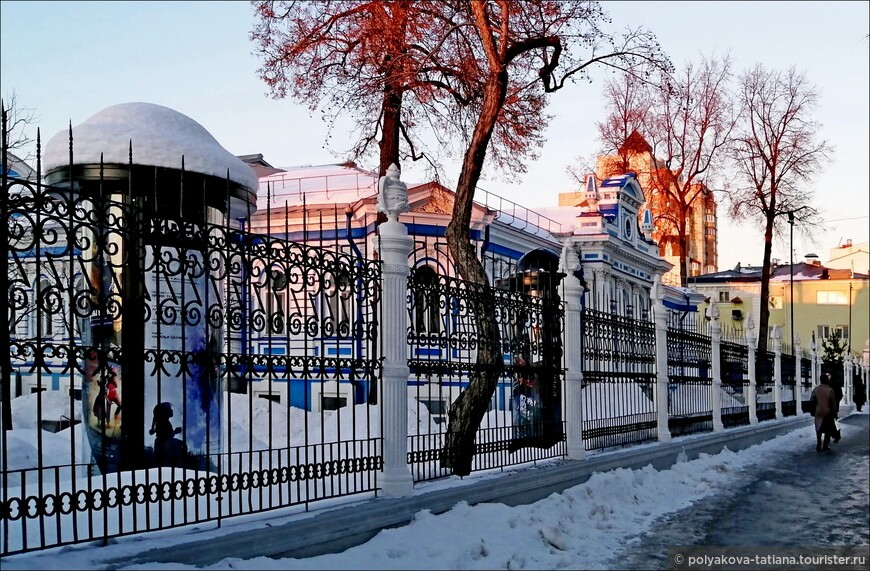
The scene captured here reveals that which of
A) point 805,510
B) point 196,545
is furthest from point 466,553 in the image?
point 805,510

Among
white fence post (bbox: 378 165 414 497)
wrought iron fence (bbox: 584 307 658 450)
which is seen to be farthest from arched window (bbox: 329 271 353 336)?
wrought iron fence (bbox: 584 307 658 450)

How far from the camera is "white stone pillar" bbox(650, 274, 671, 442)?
49.1 ft

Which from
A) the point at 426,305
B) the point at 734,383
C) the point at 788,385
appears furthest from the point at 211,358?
the point at 788,385

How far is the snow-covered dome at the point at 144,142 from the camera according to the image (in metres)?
9.34

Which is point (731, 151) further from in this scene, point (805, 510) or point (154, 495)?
point (154, 495)

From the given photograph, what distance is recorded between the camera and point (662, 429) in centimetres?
1505

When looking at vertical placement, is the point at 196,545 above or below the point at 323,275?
below

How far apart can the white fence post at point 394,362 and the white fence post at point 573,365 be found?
3690 millimetres

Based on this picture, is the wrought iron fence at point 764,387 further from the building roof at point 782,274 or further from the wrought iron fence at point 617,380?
the building roof at point 782,274

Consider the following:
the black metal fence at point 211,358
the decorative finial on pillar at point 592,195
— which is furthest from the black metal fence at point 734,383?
the decorative finial on pillar at point 592,195

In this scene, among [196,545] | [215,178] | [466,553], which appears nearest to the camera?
[196,545]

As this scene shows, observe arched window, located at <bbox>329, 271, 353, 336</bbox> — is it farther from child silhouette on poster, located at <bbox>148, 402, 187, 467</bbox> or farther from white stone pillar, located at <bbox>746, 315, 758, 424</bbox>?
white stone pillar, located at <bbox>746, 315, 758, 424</bbox>

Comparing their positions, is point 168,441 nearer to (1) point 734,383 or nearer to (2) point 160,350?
(2) point 160,350

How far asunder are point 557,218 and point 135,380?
32.3m
